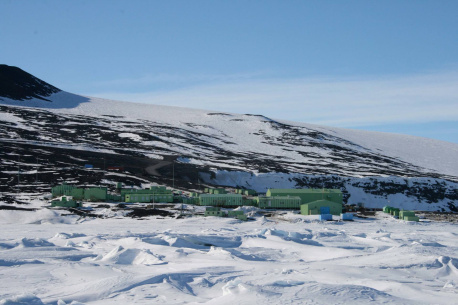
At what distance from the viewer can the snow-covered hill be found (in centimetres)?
8625

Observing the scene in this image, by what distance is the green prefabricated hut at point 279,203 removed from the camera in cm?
6388

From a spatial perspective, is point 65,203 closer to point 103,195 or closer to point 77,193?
point 77,193

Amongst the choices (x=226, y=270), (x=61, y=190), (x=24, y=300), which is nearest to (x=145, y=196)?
(x=61, y=190)

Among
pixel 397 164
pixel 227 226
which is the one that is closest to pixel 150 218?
pixel 227 226

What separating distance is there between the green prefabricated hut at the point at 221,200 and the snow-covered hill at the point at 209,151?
49.9 ft

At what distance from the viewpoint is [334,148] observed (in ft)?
478

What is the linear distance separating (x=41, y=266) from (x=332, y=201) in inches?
1735

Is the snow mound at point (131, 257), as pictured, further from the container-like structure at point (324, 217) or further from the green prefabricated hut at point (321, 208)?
the green prefabricated hut at point (321, 208)

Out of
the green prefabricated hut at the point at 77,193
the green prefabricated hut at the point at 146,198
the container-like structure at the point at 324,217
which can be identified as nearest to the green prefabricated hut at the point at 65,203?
the green prefabricated hut at the point at 77,193

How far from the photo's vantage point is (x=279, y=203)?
64.2 m

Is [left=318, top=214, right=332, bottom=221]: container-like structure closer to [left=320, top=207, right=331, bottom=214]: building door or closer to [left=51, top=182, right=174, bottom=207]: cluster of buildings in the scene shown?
[left=320, top=207, right=331, bottom=214]: building door

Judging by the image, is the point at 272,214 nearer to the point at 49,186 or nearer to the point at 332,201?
the point at 332,201

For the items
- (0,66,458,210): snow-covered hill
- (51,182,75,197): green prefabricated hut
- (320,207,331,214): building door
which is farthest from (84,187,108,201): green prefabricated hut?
(320,207,331,214): building door

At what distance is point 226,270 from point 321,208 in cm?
3622
